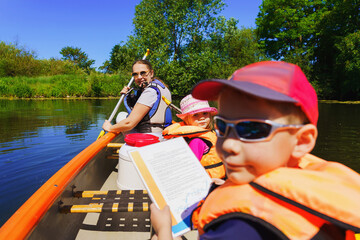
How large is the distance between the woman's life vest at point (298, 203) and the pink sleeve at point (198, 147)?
107cm

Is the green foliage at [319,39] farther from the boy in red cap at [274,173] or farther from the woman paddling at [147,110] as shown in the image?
the boy in red cap at [274,173]

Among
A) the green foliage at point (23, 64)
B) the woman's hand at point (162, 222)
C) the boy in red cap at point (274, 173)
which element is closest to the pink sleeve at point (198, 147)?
the woman's hand at point (162, 222)

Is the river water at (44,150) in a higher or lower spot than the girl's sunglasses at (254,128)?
lower

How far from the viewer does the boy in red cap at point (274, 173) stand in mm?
659

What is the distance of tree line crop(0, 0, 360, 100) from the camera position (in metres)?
18.1

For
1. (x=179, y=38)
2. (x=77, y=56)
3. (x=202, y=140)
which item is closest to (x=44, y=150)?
(x=202, y=140)

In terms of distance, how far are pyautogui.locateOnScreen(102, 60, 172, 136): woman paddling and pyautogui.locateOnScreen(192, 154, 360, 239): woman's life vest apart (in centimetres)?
227

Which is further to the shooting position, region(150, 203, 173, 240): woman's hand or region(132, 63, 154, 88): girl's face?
region(132, 63, 154, 88): girl's face

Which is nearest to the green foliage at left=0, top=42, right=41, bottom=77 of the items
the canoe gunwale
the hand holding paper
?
the canoe gunwale

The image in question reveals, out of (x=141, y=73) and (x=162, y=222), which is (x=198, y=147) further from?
(x=141, y=73)

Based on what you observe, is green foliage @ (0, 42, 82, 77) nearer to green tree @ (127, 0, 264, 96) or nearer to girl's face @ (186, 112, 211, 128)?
green tree @ (127, 0, 264, 96)

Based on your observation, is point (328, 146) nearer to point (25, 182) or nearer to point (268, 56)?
point (25, 182)

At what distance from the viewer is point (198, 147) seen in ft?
5.96

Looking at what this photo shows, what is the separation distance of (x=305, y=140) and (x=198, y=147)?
3.64ft
